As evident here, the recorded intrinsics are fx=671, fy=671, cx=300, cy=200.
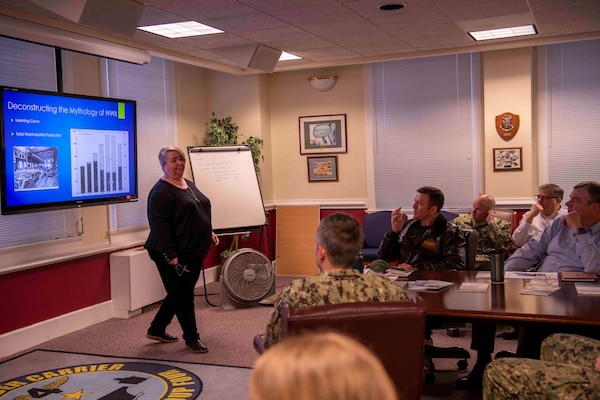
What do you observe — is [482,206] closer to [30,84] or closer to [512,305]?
[512,305]

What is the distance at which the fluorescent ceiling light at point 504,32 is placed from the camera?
6153 millimetres

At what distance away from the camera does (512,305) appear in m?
3.02

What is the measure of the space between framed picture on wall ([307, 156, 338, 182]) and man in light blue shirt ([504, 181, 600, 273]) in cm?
381

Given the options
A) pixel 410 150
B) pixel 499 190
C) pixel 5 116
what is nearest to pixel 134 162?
pixel 5 116

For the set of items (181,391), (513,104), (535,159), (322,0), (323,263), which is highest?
(322,0)

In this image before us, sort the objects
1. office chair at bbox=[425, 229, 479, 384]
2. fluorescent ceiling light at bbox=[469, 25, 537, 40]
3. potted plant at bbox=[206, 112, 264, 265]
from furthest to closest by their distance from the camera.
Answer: potted plant at bbox=[206, 112, 264, 265] < fluorescent ceiling light at bbox=[469, 25, 537, 40] < office chair at bbox=[425, 229, 479, 384]

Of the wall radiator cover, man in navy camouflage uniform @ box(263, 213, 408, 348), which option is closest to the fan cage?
the wall radiator cover

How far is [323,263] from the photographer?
260 centimetres

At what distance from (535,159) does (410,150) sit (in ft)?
4.48

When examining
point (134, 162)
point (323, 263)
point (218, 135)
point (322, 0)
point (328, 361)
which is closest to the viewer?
point (328, 361)

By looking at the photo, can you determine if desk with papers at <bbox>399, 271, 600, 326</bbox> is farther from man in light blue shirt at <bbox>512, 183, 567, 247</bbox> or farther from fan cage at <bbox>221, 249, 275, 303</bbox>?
fan cage at <bbox>221, 249, 275, 303</bbox>

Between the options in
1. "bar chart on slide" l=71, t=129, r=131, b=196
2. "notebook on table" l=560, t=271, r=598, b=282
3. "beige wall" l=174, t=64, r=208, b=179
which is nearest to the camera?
"notebook on table" l=560, t=271, r=598, b=282

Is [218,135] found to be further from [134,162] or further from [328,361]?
[328,361]

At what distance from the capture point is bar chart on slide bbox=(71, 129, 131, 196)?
529 cm
